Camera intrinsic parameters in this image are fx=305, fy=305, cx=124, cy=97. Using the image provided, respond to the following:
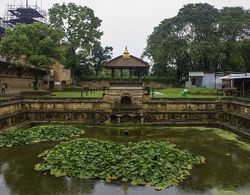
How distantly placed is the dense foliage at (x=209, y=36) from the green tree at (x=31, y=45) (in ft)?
66.2

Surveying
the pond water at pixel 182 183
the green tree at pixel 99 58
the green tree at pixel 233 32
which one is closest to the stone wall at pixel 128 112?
the pond water at pixel 182 183

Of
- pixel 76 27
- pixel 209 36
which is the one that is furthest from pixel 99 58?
pixel 209 36

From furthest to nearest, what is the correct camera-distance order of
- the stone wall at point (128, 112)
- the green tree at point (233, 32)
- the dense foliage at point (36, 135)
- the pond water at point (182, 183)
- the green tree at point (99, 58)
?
the green tree at point (99, 58), the green tree at point (233, 32), the stone wall at point (128, 112), the dense foliage at point (36, 135), the pond water at point (182, 183)

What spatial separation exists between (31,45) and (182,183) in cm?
2861

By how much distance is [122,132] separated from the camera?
24.2 m

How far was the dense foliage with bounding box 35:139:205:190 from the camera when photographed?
1323cm

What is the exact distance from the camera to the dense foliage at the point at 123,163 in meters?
13.2

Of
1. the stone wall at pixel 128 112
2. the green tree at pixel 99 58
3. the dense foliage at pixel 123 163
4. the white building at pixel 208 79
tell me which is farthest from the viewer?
the green tree at pixel 99 58

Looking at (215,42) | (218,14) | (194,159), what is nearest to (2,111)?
(194,159)

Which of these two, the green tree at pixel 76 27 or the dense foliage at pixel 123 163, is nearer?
the dense foliage at pixel 123 163

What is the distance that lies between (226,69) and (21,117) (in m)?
38.1

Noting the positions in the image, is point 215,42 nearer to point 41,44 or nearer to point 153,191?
point 41,44

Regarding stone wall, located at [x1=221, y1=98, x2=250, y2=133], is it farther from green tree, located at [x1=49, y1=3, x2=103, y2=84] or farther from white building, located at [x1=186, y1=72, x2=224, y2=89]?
green tree, located at [x1=49, y1=3, x2=103, y2=84]

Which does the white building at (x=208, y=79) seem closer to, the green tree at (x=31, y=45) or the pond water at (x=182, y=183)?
the green tree at (x=31, y=45)
